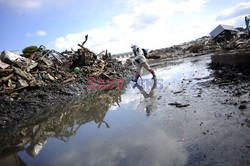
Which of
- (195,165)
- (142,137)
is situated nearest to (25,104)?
(142,137)

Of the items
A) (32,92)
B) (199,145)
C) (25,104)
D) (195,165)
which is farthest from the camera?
(32,92)

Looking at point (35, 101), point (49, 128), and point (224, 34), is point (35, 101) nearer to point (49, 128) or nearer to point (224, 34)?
point (49, 128)

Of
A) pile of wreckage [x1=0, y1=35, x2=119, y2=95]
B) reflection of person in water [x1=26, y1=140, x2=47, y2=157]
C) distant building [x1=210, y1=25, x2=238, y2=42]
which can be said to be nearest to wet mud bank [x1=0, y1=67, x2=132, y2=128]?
pile of wreckage [x1=0, y1=35, x2=119, y2=95]

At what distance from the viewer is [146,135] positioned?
368cm

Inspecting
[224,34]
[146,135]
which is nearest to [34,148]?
[146,135]

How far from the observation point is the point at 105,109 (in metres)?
6.31

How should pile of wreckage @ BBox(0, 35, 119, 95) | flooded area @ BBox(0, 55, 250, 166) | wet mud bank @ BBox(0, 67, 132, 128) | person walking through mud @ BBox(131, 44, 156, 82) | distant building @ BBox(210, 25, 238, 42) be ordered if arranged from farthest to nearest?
distant building @ BBox(210, 25, 238, 42), person walking through mud @ BBox(131, 44, 156, 82), pile of wreckage @ BBox(0, 35, 119, 95), wet mud bank @ BBox(0, 67, 132, 128), flooded area @ BBox(0, 55, 250, 166)

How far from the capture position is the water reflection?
4.26 metres

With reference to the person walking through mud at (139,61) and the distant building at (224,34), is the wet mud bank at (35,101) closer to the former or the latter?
the person walking through mud at (139,61)

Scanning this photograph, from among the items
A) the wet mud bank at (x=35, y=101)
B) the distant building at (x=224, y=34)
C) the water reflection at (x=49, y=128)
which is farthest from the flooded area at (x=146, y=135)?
the distant building at (x=224, y=34)

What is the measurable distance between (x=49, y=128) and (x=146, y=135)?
2.84 meters

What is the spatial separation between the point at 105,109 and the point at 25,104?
3.28m

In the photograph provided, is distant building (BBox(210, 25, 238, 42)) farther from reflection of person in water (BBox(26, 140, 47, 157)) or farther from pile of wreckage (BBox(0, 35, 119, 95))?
reflection of person in water (BBox(26, 140, 47, 157))

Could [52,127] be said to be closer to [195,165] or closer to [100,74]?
[195,165]
